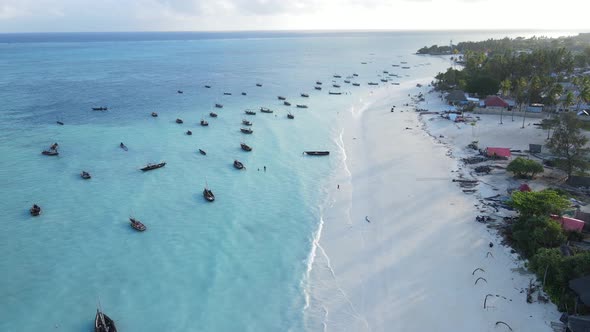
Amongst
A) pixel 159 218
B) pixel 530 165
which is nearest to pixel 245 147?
pixel 159 218

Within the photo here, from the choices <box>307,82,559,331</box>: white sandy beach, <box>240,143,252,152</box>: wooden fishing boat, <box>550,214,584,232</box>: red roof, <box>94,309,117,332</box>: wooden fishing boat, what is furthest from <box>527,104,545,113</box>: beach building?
<box>94,309,117,332</box>: wooden fishing boat

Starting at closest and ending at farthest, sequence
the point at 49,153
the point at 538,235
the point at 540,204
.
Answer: the point at 538,235 → the point at 540,204 → the point at 49,153

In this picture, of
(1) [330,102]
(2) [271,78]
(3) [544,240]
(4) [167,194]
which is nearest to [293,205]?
(4) [167,194]

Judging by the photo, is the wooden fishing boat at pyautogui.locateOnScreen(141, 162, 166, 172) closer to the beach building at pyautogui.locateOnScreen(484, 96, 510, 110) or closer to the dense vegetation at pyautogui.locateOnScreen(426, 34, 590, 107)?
the beach building at pyautogui.locateOnScreen(484, 96, 510, 110)

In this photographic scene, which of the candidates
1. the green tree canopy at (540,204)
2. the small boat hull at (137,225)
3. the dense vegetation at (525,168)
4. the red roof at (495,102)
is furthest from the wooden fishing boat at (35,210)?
the red roof at (495,102)

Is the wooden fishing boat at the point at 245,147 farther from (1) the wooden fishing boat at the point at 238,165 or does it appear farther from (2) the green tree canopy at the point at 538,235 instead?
(2) the green tree canopy at the point at 538,235

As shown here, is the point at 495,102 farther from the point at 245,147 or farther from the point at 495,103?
the point at 245,147

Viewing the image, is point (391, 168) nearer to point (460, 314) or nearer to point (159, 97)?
point (460, 314)
